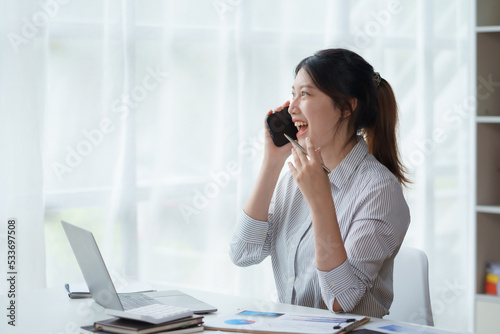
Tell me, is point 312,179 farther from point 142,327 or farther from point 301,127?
point 142,327

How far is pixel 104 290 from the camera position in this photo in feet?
4.96

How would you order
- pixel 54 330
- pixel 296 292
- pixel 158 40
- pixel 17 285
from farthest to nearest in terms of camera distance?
pixel 158 40 → pixel 17 285 → pixel 296 292 → pixel 54 330

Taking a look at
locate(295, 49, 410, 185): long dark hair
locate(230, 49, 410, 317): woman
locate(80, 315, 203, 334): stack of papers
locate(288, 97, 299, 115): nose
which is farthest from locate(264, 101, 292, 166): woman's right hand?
locate(80, 315, 203, 334): stack of papers

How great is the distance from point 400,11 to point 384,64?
0.33 m

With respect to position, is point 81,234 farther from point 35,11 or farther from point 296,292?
point 35,11

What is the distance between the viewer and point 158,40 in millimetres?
2457

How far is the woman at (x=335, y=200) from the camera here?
158cm

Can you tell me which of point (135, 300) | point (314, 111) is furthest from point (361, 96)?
point (135, 300)

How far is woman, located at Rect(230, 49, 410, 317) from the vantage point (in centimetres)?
158

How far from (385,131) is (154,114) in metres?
0.97

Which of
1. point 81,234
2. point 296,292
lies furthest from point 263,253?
point 81,234

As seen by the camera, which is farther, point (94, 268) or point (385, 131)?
point (385, 131)

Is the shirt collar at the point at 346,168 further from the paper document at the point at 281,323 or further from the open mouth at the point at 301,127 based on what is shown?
the paper document at the point at 281,323

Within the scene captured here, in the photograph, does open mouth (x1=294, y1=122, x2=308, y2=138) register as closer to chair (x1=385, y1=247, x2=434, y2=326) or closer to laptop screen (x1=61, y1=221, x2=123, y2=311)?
chair (x1=385, y1=247, x2=434, y2=326)
